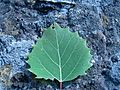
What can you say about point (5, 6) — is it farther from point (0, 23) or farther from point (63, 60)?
point (63, 60)

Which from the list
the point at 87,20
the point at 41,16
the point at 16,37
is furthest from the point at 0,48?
the point at 87,20

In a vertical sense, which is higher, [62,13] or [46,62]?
[62,13]

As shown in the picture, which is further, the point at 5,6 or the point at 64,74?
the point at 5,6

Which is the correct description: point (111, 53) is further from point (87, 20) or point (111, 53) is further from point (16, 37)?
point (16, 37)
